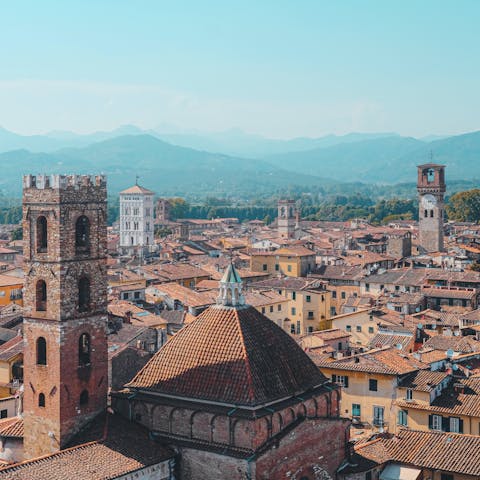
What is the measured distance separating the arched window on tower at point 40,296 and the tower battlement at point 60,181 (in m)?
2.91

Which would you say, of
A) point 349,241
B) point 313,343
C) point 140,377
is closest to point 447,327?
point 313,343

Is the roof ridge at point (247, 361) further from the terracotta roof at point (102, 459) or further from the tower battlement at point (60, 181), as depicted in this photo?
the tower battlement at point (60, 181)

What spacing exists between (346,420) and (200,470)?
16.9 feet

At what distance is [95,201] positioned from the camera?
90.9ft

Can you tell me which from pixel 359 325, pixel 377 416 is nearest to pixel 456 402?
pixel 377 416

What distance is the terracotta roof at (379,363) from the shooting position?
36.4m

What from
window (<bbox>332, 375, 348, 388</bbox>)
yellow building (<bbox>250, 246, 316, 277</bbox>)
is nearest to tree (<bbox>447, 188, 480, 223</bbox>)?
yellow building (<bbox>250, 246, 316, 277</bbox>)

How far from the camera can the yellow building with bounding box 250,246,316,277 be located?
7638 cm

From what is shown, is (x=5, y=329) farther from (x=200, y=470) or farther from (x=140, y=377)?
(x=200, y=470)

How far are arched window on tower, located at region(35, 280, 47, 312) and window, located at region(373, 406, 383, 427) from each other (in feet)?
52.2

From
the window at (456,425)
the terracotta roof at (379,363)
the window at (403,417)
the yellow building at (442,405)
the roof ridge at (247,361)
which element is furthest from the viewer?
the terracotta roof at (379,363)

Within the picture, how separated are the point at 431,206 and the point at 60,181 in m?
70.7

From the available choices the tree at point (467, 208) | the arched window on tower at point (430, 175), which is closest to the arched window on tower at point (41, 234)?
the arched window on tower at point (430, 175)

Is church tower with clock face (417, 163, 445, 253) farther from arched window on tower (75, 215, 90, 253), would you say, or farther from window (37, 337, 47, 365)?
window (37, 337, 47, 365)
